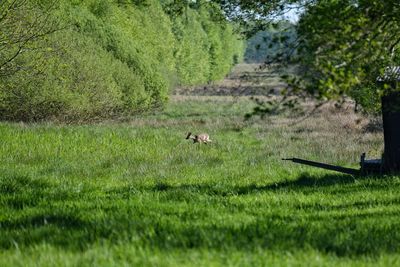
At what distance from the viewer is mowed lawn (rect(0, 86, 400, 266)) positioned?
574 centimetres

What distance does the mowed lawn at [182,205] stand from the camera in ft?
18.8

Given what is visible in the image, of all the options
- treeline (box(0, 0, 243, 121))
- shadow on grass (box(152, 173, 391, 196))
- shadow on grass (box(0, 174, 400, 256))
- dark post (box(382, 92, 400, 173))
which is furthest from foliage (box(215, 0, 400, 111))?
treeline (box(0, 0, 243, 121))

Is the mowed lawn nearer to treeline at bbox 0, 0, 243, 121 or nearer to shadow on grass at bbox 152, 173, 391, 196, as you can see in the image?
shadow on grass at bbox 152, 173, 391, 196

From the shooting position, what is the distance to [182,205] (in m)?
9.28

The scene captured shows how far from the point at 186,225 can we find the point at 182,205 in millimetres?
2109

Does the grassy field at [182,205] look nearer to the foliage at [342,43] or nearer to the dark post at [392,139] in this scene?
the dark post at [392,139]

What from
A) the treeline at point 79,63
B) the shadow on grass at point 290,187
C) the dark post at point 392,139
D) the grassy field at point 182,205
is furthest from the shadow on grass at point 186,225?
the treeline at point 79,63

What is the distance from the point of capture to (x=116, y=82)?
3597 cm

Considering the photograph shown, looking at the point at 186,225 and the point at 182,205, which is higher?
the point at 186,225

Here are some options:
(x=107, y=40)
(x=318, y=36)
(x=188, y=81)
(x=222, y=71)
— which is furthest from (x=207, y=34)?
(x=318, y=36)

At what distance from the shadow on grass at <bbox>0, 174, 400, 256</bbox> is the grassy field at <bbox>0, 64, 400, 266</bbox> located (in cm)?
2

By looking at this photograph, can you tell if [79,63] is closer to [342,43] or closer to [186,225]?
[186,225]

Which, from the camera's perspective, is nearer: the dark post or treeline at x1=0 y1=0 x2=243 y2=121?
the dark post

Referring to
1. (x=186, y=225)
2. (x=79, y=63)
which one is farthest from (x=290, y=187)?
(x=79, y=63)
